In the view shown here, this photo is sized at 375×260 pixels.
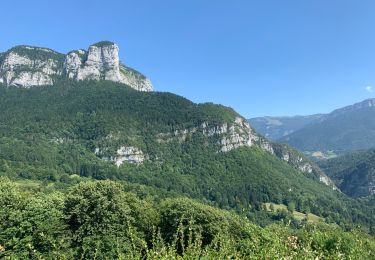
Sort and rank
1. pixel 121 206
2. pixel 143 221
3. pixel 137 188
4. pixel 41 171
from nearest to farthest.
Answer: pixel 121 206, pixel 143 221, pixel 137 188, pixel 41 171

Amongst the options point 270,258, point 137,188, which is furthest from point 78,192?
point 137,188

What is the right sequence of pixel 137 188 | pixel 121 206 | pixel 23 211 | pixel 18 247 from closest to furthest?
pixel 18 247
pixel 23 211
pixel 121 206
pixel 137 188

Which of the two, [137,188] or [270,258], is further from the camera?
[137,188]

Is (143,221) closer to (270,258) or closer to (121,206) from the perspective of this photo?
(121,206)

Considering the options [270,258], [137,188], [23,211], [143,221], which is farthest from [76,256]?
[137,188]

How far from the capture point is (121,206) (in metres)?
47.6

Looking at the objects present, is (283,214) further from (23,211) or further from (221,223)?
(23,211)

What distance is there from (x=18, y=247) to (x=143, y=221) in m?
17.0

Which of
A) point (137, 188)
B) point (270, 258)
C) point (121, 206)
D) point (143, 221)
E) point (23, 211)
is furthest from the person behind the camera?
point (137, 188)

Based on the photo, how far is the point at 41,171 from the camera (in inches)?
7333

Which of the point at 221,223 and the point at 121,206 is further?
the point at 221,223

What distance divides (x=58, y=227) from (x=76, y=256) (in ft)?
14.9

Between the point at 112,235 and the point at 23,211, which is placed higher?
the point at 23,211

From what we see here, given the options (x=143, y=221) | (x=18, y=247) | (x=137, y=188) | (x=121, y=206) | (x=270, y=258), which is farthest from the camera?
(x=137, y=188)
